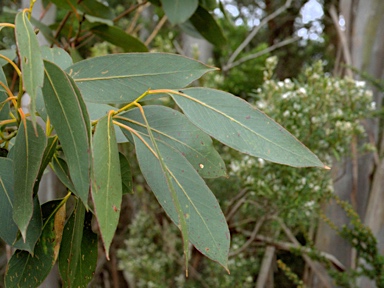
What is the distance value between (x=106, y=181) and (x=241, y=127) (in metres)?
0.15

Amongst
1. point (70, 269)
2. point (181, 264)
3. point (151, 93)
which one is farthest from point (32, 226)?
point (181, 264)

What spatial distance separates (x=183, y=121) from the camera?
0.61 meters

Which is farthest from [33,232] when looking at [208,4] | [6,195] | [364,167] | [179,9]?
[364,167]

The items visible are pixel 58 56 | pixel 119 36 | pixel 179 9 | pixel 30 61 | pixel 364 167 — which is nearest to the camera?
pixel 30 61

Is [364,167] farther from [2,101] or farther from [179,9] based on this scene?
[2,101]

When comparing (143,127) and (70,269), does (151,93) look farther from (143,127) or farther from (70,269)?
(70,269)

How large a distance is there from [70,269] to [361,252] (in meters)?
1.28

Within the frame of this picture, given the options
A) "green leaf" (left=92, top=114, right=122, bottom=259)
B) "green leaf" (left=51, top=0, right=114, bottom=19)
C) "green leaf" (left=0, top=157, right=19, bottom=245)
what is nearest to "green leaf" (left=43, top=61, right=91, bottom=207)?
"green leaf" (left=92, top=114, right=122, bottom=259)

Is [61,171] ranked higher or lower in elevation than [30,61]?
lower

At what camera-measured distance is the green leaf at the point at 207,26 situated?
1.20m

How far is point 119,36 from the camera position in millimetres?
1180

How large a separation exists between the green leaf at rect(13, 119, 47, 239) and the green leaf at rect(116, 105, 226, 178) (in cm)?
10

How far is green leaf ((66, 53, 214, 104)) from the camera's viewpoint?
58cm

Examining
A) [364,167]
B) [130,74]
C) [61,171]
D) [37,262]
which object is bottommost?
[364,167]
